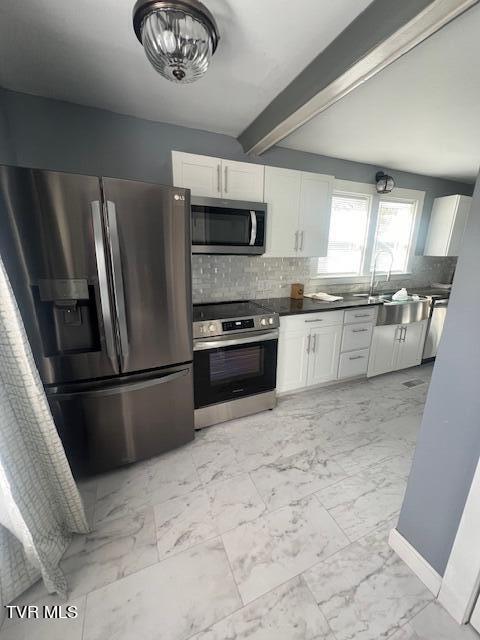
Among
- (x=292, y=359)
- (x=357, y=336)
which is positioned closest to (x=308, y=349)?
(x=292, y=359)

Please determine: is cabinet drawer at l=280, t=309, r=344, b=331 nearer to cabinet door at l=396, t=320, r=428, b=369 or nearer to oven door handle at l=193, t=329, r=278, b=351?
oven door handle at l=193, t=329, r=278, b=351

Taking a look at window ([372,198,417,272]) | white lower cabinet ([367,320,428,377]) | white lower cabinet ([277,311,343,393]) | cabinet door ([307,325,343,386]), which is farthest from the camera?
→ window ([372,198,417,272])

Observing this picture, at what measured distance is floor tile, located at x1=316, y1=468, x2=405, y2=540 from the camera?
4.93 ft

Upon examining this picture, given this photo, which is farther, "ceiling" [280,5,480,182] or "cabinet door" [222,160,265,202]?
"cabinet door" [222,160,265,202]

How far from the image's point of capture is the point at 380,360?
3148mm

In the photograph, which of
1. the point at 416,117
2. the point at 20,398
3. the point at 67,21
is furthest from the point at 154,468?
the point at 416,117

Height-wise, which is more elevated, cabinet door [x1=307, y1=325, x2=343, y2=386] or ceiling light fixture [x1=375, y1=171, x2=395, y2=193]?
ceiling light fixture [x1=375, y1=171, x2=395, y2=193]

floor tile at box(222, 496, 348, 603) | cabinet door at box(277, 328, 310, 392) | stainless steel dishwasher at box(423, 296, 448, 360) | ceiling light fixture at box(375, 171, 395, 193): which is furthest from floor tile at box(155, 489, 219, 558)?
ceiling light fixture at box(375, 171, 395, 193)

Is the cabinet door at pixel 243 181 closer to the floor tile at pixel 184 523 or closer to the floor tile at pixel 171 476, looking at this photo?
the floor tile at pixel 171 476

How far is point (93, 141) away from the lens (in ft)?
6.66

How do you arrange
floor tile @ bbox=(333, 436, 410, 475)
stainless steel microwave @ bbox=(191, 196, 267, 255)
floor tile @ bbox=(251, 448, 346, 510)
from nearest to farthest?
floor tile @ bbox=(251, 448, 346, 510) → floor tile @ bbox=(333, 436, 410, 475) → stainless steel microwave @ bbox=(191, 196, 267, 255)

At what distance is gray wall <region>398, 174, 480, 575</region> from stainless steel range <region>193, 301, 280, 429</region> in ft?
4.19

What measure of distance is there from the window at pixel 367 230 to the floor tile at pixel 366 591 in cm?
264

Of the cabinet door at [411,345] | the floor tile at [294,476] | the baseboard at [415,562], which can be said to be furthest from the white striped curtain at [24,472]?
the cabinet door at [411,345]
